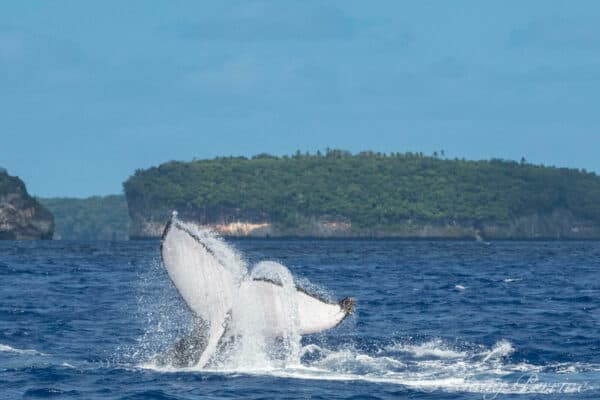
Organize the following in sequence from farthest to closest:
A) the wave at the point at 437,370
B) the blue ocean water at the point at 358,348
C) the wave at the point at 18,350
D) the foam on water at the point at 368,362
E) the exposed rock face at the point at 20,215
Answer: the exposed rock face at the point at 20,215 < the wave at the point at 18,350 < the wave at the point at 437,370 < the blue ocean water at the point at 358,348 < the foam on water at the point at 368,362

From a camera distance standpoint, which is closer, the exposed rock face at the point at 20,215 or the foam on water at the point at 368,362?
the foam on water at the point at 368,362

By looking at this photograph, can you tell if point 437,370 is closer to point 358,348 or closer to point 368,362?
point 368,362

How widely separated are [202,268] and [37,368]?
715 centimetres

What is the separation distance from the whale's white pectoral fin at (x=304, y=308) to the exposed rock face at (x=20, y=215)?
584 feet

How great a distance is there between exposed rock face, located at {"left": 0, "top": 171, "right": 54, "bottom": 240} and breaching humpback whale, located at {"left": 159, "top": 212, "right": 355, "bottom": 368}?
177460mm

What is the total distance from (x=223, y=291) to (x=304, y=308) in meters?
0.92

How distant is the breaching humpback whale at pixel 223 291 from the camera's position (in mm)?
13562

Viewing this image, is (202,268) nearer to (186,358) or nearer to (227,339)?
(227,339)

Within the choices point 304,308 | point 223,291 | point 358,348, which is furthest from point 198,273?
point 358,348

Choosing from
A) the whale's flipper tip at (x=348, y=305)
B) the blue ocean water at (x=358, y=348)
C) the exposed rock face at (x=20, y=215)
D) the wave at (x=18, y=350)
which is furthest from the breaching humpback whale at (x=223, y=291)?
the exposed rock face at (x=20, y=215)

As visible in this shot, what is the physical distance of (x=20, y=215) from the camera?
629 feet

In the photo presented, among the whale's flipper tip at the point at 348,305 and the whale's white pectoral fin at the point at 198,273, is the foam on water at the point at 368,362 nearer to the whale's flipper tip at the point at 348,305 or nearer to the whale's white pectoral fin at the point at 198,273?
the whale's white pectoral fin at the point at 198,273

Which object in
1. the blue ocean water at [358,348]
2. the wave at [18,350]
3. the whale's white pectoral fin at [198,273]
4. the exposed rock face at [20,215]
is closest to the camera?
the whale's white pectoral fin at [198,273]

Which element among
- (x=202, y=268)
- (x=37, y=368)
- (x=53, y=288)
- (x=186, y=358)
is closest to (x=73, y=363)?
(x=37, y=368)
